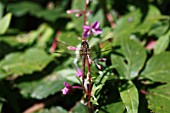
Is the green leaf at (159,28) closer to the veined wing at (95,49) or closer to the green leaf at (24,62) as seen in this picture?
the veined wing at (95,49)

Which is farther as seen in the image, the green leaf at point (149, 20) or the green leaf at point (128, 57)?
the green leaf at point (149, 20)

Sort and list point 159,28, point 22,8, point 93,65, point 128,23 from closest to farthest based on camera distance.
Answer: point 93,65
point 159,28
point 128,23
point 22,8

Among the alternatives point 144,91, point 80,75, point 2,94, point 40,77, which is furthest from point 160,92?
point 2,94

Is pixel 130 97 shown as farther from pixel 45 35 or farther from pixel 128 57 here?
pixel 45 35

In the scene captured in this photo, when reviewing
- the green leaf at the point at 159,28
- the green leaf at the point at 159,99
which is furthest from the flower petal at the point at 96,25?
the green leaf at the point at 159,28

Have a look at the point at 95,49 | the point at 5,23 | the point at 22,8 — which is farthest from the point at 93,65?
the point at 22,8

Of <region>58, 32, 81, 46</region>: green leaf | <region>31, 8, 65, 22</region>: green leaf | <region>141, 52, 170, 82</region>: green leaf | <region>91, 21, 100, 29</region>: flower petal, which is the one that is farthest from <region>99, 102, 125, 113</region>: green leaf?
<region>31, 8, 65, 22</region>: green leaf
